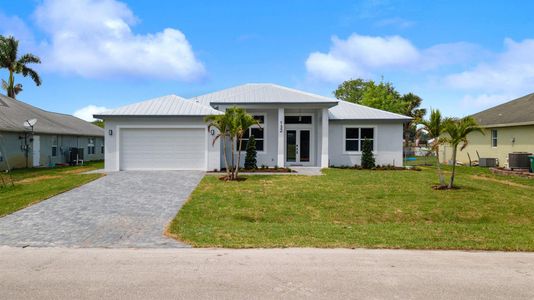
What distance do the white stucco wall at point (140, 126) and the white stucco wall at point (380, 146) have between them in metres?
6.99

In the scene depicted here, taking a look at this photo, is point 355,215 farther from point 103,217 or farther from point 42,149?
point 42,149

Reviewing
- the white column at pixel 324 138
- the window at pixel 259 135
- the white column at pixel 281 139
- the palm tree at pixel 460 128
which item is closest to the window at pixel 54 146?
the window at pixel 259 135

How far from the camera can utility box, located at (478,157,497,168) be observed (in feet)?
69.9

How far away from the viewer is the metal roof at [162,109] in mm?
15750

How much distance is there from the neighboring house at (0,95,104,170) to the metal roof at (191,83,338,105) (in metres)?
10.8

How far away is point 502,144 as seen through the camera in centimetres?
2123

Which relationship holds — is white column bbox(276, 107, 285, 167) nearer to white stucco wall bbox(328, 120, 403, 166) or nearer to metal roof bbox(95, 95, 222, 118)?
metal roof bbox(95, 95, 222, 118)

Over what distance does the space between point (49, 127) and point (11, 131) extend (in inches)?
150

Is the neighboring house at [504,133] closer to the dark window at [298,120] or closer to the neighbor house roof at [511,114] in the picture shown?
the neighbor house roof at [511,114]

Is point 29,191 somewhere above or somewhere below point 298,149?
below

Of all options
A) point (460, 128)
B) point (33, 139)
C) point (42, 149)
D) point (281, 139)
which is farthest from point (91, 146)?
point (460, 128)

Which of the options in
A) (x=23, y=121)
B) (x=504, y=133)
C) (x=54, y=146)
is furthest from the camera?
(x=54, y=146)

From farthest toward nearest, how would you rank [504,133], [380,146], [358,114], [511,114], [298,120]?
[511,114]
[504,133]
[358,114]
[380,146]
[298,120]

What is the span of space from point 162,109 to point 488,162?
68.7 ft
